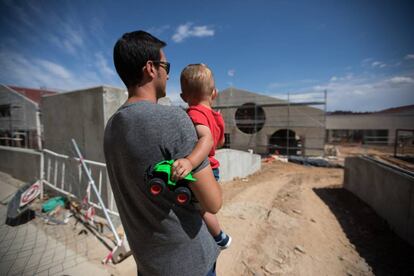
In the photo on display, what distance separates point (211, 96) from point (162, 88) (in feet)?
1.75

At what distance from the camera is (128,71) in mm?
855

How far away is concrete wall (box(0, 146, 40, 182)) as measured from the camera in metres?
5.03

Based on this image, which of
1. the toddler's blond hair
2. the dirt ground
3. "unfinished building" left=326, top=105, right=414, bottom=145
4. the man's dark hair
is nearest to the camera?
the man's dark hair

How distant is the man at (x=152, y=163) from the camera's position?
0.76 m

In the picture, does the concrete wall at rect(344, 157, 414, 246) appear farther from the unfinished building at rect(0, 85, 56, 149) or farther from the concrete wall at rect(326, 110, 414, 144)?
the concrete wall at rect(326, 110, 414, 144)

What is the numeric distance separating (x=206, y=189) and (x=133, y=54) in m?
0.65

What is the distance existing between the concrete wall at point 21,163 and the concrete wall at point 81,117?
83cm

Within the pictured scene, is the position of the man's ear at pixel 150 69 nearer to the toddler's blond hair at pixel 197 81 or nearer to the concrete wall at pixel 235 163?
the toddler's blond hair at pixel 197 81

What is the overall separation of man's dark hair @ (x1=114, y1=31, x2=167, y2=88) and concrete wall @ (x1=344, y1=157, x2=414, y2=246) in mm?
4750

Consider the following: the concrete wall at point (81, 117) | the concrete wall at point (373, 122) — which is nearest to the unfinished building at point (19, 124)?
the concrete wall at point (81, 117)

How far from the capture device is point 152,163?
30.4 inches

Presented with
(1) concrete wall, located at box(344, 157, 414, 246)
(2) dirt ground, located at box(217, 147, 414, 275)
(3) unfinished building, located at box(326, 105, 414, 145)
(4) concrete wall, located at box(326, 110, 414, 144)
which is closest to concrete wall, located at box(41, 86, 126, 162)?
(2) dirt ground, located at box(217, 147, 414, 275)

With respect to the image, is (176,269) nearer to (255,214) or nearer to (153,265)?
(153,265)

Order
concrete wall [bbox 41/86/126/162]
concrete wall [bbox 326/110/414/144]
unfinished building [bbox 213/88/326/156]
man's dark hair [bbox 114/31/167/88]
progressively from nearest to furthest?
man's dark hair [bbox 114/31/167/88] < concrete wall [bbox 41/86/126/162] < unfinished building [bbox 213/88/326/156] < concrete wall [bbox 326/110/414/144]
